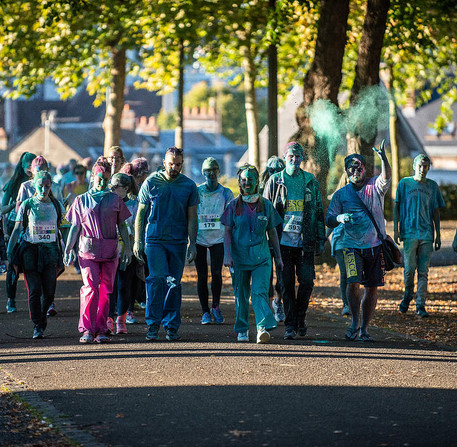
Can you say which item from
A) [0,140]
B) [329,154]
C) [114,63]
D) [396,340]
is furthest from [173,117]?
[396,340]

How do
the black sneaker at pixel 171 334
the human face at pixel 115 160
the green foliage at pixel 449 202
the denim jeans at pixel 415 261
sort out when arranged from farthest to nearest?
the green foliage at pixel 449 202, the denim jeans at pixel 415 261, the human face at pixel 115 160, the black sneaker at pixel 171 334

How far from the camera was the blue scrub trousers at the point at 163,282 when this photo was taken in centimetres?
1083

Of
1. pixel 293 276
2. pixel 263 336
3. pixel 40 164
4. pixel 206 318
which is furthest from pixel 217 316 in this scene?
pixel 40 164

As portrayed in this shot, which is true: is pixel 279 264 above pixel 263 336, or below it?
above

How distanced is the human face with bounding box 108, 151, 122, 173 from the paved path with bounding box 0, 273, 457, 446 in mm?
2063

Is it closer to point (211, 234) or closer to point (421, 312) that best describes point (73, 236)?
point (211, 234)

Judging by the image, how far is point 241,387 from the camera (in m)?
8.31

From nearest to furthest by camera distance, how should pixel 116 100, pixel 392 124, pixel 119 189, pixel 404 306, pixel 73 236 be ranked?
1. pixel 73 236
2. pixel 119 189
3. pixel 404 306
4. pixel 116 100
5. pixel 392 124

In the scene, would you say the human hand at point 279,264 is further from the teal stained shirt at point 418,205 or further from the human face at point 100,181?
the teal stained shirt at point 418,205

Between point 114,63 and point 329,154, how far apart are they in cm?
1219

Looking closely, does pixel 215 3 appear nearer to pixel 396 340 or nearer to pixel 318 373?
pixel 396 340

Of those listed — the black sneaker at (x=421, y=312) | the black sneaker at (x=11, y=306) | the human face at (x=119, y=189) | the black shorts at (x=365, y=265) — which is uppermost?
the human face at (x=119, y=189)

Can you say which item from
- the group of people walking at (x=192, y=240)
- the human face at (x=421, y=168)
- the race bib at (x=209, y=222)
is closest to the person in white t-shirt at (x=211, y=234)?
the race bib at (x=209, y=222)

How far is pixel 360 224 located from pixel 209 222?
2227mm
